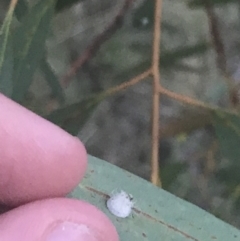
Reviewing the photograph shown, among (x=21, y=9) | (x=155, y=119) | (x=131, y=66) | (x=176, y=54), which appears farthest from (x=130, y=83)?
(x=131, y=66)

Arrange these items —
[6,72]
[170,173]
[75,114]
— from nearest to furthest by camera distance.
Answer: [6,72]
[75,114]
[170,173]

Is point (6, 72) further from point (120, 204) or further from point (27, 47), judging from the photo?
point (120, 204)

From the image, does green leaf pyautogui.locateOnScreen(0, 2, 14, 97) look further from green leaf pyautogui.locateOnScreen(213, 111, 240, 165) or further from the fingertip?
green leaf pyautogui.locateOnScreen(213, 111, 240, 165)

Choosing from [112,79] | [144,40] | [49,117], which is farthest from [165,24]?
[49,117]

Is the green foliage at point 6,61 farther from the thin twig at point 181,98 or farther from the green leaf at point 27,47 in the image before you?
the thin twig at point 181,98

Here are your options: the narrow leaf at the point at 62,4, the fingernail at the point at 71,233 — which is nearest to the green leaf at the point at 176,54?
the narrow leaf at the point at 62,4

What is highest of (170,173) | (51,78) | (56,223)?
(56,223)

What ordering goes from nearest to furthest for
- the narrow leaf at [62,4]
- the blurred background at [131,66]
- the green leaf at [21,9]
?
the green leaf at [21,9]
the narrow leaf at [62,4]
the blurred background at [131,66]
